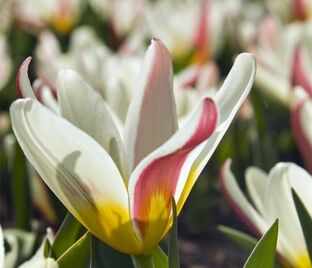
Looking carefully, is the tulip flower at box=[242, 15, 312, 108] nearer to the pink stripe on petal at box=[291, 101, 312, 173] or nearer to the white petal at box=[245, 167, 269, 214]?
the pink stripe on petal at box=[291, 101, 312, 173]

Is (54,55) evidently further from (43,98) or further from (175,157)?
(175,157)

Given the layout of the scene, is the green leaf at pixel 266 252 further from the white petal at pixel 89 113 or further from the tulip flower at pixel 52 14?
the tulip flower at pixel 52 14

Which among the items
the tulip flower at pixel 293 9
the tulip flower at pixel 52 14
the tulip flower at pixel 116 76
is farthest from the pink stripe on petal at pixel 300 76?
the tulip flower at pixel 52 14

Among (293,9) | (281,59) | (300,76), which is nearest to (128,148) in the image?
(300,76)

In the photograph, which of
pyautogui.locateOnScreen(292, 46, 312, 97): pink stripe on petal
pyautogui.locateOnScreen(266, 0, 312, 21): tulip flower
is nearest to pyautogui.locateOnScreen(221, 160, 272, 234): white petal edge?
pyautogui.locateOnScreen(292, 46, 312, 97): pink stripe on petal

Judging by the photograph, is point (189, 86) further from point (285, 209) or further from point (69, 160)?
point (69, 160)
